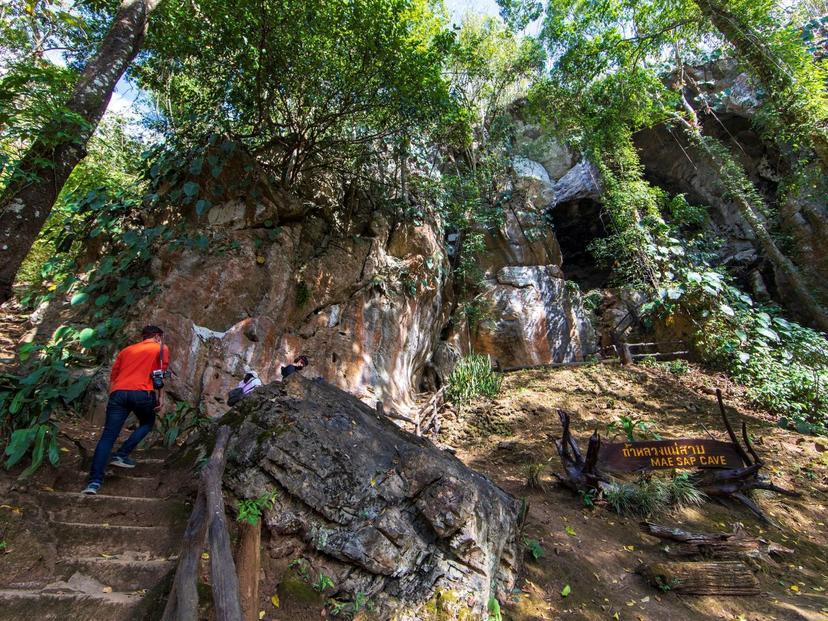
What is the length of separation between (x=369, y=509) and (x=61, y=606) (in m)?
1.77

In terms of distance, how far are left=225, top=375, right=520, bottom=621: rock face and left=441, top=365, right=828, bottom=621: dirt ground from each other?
60 cm

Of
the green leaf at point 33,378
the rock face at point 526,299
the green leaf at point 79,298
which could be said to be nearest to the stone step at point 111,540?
the green leaf at point 33,378

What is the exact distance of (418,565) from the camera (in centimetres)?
283

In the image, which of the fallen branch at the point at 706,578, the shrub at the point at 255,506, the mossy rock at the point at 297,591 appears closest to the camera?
the mossy rock at the point at 297,591

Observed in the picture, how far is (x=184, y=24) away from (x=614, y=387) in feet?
32.8

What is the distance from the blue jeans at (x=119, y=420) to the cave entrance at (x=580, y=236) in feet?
47.0

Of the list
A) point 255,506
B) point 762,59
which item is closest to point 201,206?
point 255,506

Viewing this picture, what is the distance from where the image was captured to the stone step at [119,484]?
3139 millimetres

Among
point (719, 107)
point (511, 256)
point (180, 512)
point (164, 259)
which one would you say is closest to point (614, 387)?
point (511, 256)

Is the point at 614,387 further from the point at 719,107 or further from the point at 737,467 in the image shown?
the point at 719,107

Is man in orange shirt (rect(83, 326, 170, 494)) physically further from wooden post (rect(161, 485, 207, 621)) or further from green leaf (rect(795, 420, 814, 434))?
green leaf (rect(795, 420, 814, 434))

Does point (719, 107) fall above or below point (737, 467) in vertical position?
above

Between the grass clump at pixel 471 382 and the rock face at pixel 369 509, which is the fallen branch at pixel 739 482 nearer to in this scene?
the rock face at pixel 369 509

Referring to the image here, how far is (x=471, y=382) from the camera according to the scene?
331 inches
